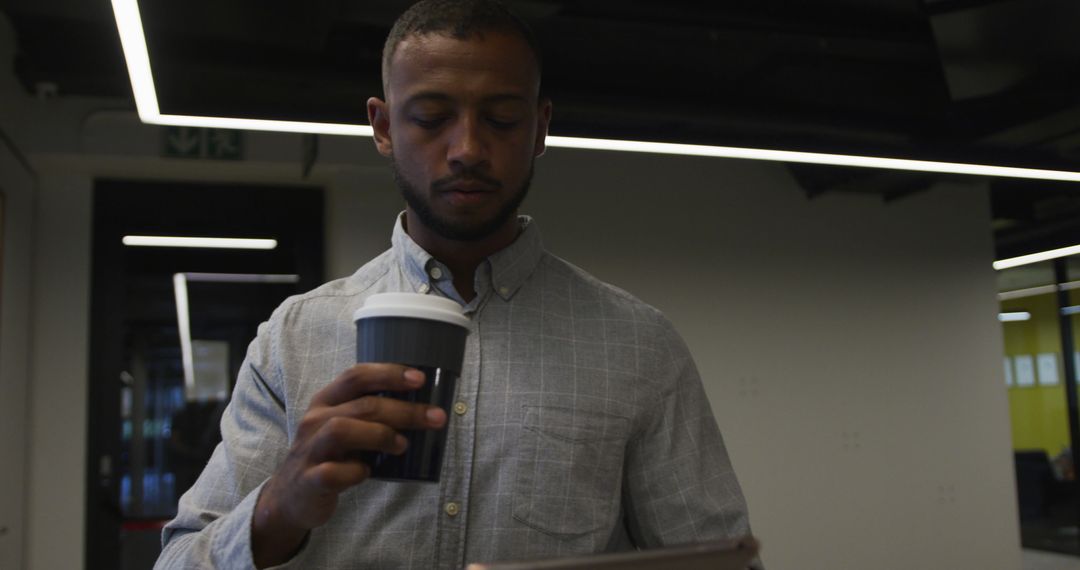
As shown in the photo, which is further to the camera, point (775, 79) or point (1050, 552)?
point (1050, 552)

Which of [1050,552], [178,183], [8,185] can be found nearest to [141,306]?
[178,183]

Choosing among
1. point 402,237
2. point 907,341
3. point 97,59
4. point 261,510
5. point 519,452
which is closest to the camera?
point 261,510

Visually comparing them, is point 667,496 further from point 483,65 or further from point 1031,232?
point 1031,232

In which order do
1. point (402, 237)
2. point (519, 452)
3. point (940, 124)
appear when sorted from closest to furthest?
1. point (519, 452)
2. point (402, 237)
3. point (940, 124)

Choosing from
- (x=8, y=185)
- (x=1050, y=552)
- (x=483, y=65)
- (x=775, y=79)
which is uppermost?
(x=775, y=79)

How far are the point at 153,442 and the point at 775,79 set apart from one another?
3707 mm

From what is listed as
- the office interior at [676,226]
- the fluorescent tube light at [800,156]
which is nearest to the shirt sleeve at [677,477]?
the office interior at [676,226]

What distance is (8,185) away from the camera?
12.8 feet

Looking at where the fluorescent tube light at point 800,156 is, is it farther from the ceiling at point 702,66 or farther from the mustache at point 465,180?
the mustache at point 465,180

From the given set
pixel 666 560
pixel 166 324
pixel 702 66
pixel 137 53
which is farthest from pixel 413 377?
pixel 166 324

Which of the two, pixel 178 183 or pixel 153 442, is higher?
pixel 178 183

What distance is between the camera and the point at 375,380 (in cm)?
73

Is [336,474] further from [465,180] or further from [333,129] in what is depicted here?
[333,129]

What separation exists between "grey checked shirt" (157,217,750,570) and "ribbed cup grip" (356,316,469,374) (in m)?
0.25
